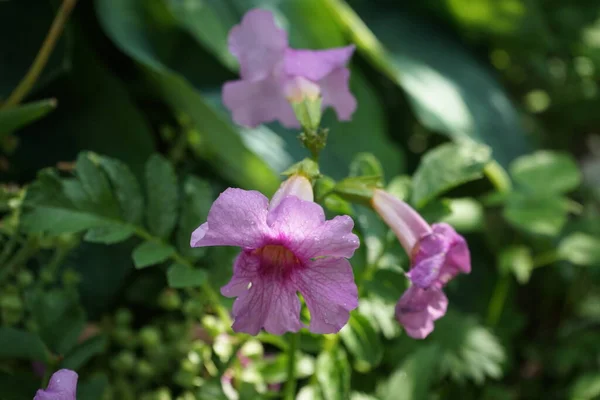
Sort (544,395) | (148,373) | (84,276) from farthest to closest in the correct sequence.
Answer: (544,395) < (84,276) < (148,373)

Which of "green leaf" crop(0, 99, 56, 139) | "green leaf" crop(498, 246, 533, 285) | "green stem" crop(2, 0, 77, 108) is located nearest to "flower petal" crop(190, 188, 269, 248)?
"green leaf" crop(0, 99, 56, 139)

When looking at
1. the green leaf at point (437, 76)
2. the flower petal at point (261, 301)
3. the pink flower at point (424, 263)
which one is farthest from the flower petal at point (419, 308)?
the green leaf at point (437, 76)

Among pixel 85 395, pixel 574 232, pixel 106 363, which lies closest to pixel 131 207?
pixel 85 395

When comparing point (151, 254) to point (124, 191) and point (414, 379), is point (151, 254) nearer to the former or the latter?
point (124, 191)

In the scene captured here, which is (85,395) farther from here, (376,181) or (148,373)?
(376,181)

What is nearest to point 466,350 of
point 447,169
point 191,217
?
point 447,169

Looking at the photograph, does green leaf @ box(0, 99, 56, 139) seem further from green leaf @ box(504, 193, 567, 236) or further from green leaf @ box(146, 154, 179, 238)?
green leaf @ box(504, 193, 567, 236)

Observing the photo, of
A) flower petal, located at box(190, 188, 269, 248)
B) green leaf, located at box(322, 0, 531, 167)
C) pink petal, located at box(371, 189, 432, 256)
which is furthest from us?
green leaf, located at box(322, 0, 531, 167)
